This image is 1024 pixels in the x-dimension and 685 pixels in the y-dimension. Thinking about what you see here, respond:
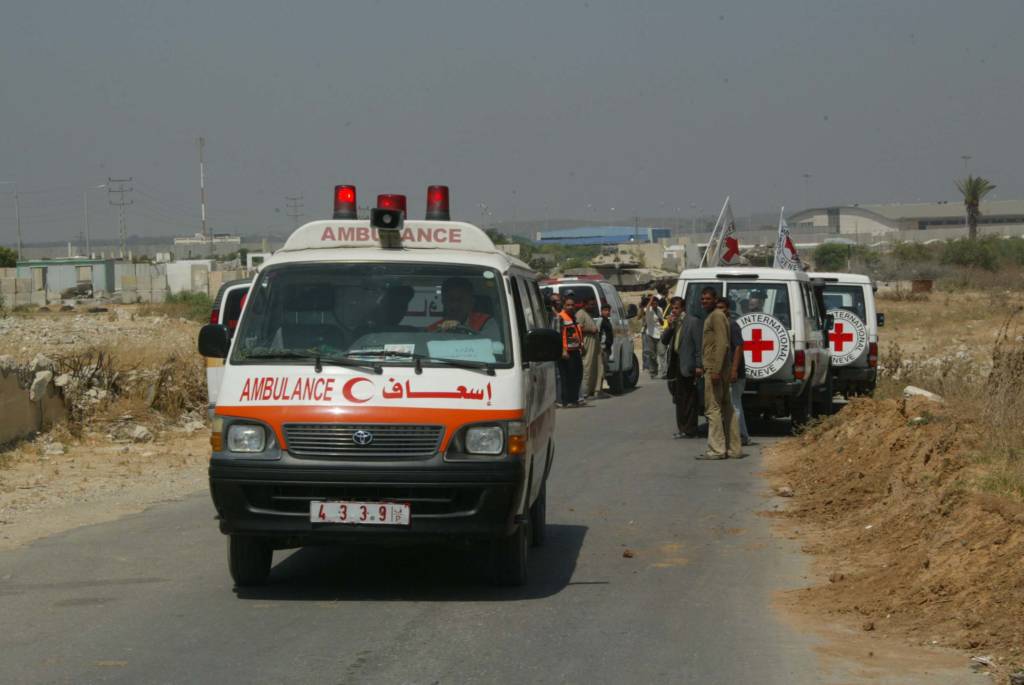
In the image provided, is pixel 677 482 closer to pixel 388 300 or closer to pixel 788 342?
pixel 788 342

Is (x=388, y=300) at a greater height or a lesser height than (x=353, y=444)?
greater

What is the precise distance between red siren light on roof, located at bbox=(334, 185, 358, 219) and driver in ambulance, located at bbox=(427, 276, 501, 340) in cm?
128

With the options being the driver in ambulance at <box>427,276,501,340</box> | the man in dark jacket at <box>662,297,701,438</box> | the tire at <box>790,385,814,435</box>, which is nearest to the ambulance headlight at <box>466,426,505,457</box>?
the driver in ambulance at <box>427,276,501,340</box>

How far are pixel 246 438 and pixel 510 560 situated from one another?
1.80 metres

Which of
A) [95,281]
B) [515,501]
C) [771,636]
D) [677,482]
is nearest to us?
[771,636]

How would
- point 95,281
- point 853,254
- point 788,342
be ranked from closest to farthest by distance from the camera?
point 788,342
point 95,281
point 853,254

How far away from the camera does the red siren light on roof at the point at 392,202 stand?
29.8 feet

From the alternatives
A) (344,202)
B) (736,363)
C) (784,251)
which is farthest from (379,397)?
(784,251)

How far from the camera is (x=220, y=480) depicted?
25.5ft

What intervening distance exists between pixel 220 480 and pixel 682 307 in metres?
11.6

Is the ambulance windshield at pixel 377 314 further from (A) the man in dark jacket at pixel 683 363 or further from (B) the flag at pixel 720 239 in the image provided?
(B) the flag at pixel 720 239

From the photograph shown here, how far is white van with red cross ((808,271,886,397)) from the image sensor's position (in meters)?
→ 21.0

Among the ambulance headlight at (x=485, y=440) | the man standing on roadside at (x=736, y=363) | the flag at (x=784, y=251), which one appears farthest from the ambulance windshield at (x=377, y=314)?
the flag at (x=784, y=251)

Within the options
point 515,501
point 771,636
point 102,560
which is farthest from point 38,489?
point 771,636
